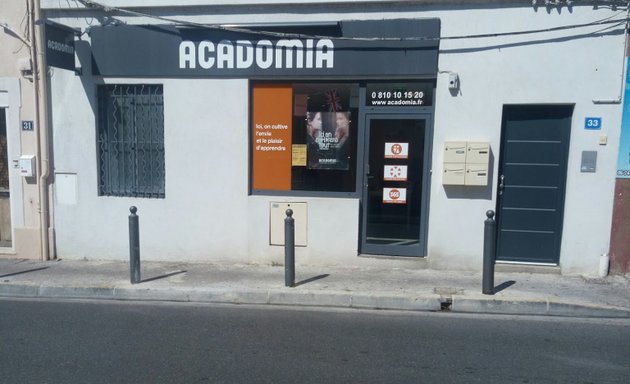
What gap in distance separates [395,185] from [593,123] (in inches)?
113

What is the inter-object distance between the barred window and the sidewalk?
1389 millimetres

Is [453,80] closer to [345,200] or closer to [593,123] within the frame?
[593,123]

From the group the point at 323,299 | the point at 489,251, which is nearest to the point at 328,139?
the point at 323,299

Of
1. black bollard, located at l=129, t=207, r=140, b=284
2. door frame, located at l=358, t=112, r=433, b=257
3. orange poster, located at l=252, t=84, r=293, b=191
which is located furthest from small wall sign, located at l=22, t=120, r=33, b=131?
door frame, located at l=358, t=112, r=433, b=257

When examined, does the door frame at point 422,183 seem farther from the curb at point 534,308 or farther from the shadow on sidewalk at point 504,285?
the curb at point 534,308

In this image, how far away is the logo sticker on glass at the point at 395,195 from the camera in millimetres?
7493

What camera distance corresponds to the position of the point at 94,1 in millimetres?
7520

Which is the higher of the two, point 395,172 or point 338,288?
point 395,172

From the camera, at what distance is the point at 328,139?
7.55m

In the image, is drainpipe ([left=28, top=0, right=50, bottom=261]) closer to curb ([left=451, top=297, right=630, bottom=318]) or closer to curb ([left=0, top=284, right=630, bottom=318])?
curb ([left=0, top=284, right=630, bottom=318])

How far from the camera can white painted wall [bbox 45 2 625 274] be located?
6719 millimetres

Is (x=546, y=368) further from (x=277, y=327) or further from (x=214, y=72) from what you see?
(x=214, y=72)

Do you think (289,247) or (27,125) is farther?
(27,125)

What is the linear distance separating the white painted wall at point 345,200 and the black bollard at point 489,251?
1240mm
